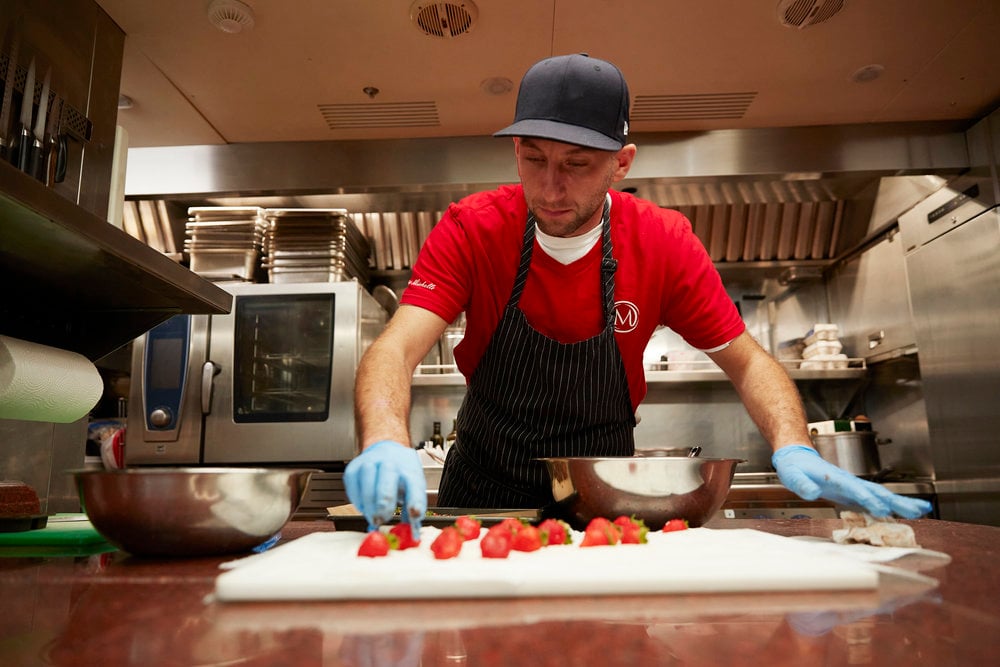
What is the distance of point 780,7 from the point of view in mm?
2303

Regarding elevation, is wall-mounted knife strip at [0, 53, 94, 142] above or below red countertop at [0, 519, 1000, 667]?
above

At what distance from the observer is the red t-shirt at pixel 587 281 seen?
172 centimetres

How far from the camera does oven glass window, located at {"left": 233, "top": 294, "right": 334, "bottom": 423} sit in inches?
130

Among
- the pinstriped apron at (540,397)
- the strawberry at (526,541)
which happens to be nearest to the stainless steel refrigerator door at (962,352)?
the pinstriped apron at (540,397)

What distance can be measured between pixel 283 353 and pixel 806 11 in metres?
2.70

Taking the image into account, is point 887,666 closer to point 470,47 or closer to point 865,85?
point 470,47

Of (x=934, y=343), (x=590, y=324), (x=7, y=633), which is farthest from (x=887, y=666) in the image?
(x=934, y=343)

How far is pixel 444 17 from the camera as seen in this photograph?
236cm

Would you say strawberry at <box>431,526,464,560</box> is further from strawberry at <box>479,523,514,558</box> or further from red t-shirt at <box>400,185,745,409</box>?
red t-shirt at <box>400,185,745,409</box>

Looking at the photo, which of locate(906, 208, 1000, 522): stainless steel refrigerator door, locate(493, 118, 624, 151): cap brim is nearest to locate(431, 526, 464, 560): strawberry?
locate(493, 118, 624, 151): cap brim

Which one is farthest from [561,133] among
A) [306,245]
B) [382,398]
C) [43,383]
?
[306,245]

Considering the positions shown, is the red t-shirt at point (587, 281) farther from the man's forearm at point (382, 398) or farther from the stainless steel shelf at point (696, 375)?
the stainless steel shelf at point (696, 375)

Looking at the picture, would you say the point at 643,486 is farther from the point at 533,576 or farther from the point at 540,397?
the point at 540,397

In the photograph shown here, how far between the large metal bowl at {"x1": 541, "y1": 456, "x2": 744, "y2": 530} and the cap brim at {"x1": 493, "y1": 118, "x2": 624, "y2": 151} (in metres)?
0.67
